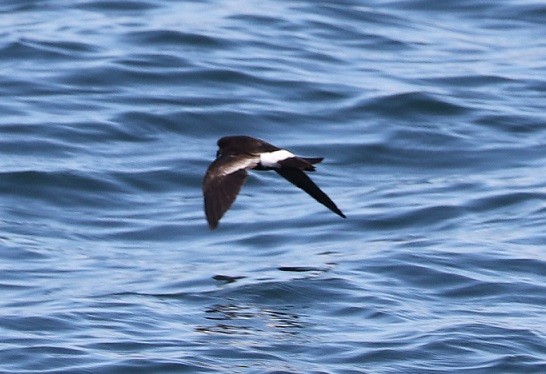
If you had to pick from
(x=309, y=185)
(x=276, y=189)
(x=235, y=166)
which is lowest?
(x=276, y=189)

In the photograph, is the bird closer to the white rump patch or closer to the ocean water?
the white rump patch

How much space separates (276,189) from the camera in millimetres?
11039

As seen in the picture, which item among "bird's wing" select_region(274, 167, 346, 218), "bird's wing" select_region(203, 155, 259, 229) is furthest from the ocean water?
"bird's wing" select_region(203, 155, 259, 229)

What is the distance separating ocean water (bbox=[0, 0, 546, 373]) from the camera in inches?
299

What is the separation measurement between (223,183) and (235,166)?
0.65ft

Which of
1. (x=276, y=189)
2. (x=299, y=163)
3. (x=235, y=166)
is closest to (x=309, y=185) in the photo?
(x=299, y=163)

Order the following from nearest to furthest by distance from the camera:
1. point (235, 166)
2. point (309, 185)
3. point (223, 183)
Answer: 1. point (223, 183)
2. point (235, 166)
3. point (309, 185)

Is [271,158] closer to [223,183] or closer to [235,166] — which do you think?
[235,166]

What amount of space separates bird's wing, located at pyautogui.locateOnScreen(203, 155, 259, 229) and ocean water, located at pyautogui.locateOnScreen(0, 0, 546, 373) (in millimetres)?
627

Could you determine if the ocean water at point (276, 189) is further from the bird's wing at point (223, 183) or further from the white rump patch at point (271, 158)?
the white rump patch at point (271, 158)

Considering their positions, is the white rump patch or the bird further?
the white rump patch

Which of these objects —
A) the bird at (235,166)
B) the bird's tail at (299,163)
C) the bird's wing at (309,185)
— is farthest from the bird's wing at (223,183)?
the bird's wing at (309,185)

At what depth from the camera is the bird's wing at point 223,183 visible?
7527mm

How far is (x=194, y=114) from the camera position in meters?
12.4
